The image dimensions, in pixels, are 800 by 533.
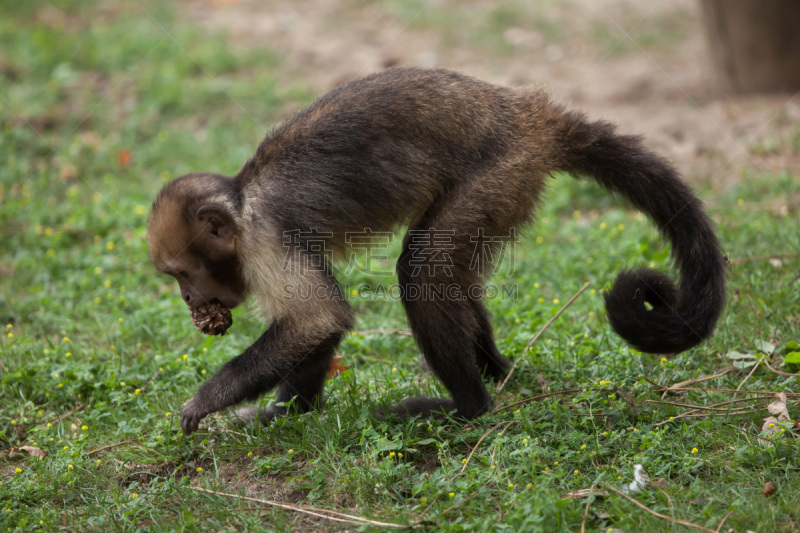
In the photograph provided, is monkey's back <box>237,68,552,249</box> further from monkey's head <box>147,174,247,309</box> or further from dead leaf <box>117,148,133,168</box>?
dead leaf <box>117,148,133,168</box>

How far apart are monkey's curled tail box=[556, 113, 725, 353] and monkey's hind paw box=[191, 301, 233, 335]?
2078 millimetres

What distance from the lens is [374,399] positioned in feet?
13.9

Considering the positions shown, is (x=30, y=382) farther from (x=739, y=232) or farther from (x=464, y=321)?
(x=739, y=232)

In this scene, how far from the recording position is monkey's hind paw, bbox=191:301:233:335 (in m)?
4.20

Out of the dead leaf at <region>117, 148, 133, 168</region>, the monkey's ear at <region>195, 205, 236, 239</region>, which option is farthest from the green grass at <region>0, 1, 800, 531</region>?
the monkey's ear at <region>195, 205, 236, 239</region>

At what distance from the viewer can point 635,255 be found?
562 centimetres

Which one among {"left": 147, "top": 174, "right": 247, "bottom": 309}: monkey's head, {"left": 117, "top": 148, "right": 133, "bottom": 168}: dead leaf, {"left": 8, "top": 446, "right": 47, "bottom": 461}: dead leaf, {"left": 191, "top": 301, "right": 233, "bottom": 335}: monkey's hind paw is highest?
{"left": 117, "top": 148, "right": 133, "bottom": 168}: dead leaf

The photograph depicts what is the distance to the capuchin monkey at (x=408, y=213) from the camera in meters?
3.87

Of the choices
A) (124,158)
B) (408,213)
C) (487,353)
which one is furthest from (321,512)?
(124,158)

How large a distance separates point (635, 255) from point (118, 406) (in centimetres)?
377

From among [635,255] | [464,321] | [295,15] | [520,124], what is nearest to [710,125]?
[635,255]

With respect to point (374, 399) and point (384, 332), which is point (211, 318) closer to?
point (374, 399)

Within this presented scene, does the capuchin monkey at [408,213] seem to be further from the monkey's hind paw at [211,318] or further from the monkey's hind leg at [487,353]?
the monkey's hind leg at [487,353]

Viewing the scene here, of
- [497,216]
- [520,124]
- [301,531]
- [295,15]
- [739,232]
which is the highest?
[295,15]
